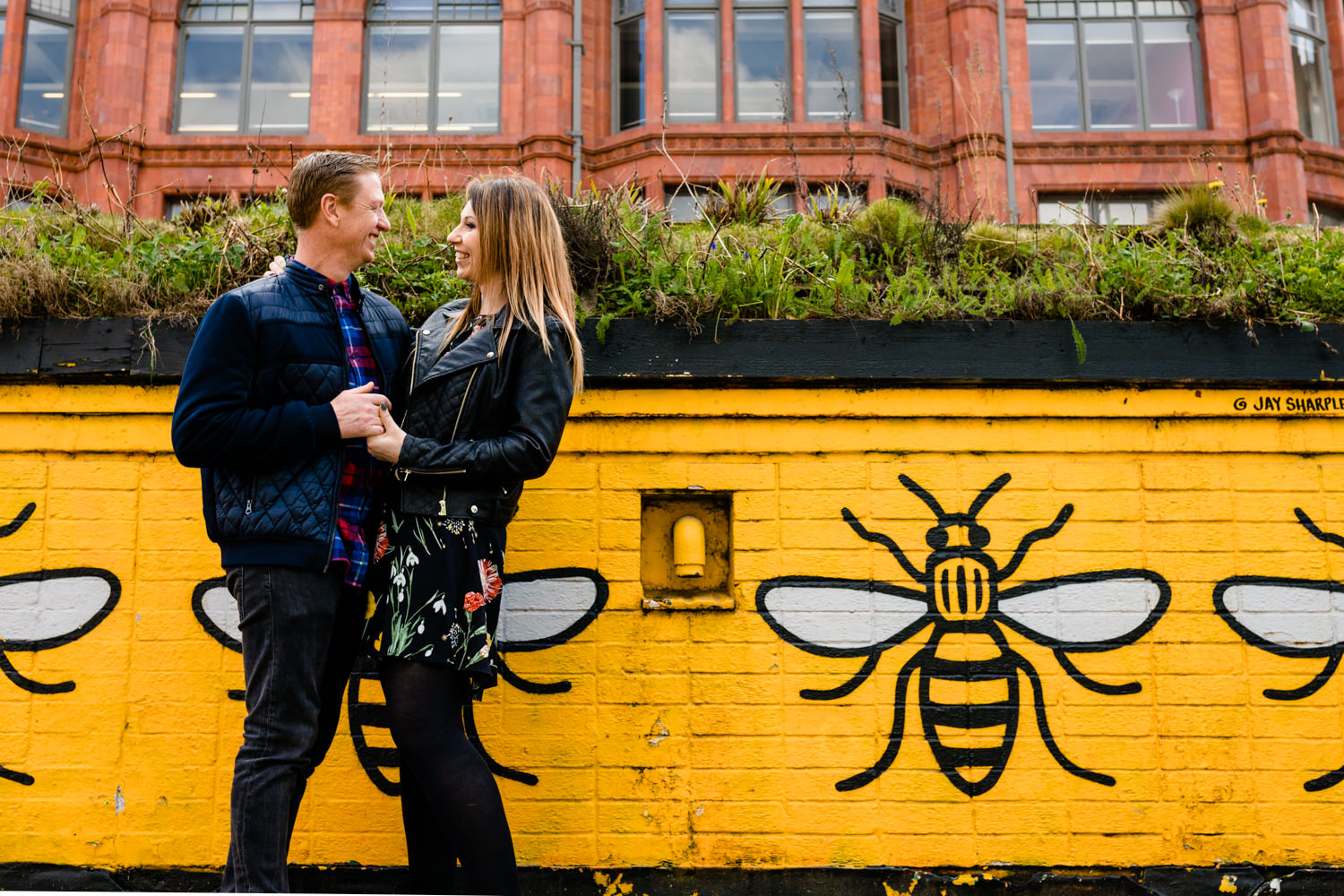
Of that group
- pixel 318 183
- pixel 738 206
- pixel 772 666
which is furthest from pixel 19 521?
pixel 738 206

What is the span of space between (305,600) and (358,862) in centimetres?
139

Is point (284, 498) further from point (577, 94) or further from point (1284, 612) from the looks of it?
point (577, 94)

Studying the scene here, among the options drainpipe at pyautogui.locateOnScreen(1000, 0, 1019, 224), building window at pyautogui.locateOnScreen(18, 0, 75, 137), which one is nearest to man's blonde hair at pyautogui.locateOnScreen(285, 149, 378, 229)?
drainpipe at pyautogui.locateOnScreen(1000, 0, 1019, 224)

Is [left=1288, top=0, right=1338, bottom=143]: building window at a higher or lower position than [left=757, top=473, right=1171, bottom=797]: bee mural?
higher

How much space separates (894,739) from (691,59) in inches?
630

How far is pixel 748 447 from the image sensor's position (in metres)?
3.38

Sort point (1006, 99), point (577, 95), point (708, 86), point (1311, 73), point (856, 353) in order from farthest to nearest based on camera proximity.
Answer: point (1311, 73) < point (708, 86) < point (577, 95) < point (1006, 99) < point (856, 353)

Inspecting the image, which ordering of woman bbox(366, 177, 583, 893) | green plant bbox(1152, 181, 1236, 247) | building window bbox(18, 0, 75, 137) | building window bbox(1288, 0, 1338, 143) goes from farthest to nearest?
building window bbox(1288, 0, 1338, 143)
building window bbox(18, 0, 75, 137)
green plant bbox(1152, 181, 1236, 247)
woman bbox(366, 177, 583, 893)

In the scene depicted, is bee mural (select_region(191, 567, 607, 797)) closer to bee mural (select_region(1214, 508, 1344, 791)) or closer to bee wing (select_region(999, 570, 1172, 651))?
bee wing (select_region(999, 570, 1172, 651))

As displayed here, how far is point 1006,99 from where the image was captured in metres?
15.6

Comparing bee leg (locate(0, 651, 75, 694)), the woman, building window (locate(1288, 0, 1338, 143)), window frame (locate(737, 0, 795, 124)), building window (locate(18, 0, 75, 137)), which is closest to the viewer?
the woman

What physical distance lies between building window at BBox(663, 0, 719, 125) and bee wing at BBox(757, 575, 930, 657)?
14823mm

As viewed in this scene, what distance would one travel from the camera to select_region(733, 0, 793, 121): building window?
16750 mm

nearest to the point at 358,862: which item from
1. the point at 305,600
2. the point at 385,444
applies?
the point at 305,600
